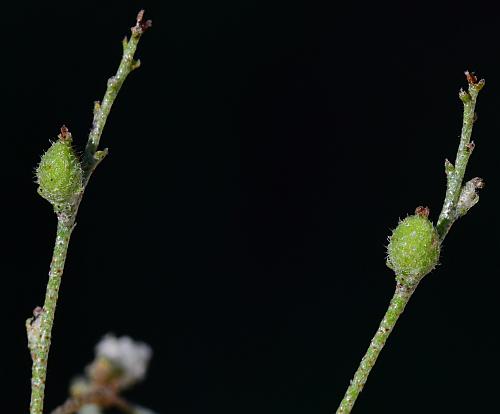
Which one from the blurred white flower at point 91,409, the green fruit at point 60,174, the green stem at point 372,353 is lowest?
the green stem at point 372,353

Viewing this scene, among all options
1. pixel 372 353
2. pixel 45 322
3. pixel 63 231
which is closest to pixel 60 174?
pixel 63 231

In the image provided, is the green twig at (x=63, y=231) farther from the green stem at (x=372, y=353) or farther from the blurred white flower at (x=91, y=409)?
the green stem at (x=372, y=353)

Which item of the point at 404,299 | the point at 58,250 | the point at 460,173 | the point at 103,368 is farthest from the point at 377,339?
the point at 103,368

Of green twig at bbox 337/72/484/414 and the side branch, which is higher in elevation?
the side branch

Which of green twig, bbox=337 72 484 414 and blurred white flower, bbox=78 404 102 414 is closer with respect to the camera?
green twig, bbox=337 72 484 414

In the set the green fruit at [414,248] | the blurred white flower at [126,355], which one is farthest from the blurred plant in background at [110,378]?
the green fruit at [414,248]

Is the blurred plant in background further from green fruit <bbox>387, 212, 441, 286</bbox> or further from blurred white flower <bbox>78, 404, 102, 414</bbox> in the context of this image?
green fruit <bbox>387, 212, 441, 286</bbox>

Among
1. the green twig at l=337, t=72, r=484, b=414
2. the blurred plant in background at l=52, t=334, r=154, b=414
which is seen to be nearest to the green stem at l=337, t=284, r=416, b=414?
the green twig at l=337, t=72, r=484, b=414

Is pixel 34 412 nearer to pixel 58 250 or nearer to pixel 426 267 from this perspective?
pixel 58 250

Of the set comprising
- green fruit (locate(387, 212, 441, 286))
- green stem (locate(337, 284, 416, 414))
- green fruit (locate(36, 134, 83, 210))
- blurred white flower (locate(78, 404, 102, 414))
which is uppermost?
green fruit (locate(36, 134, 83, 210))
